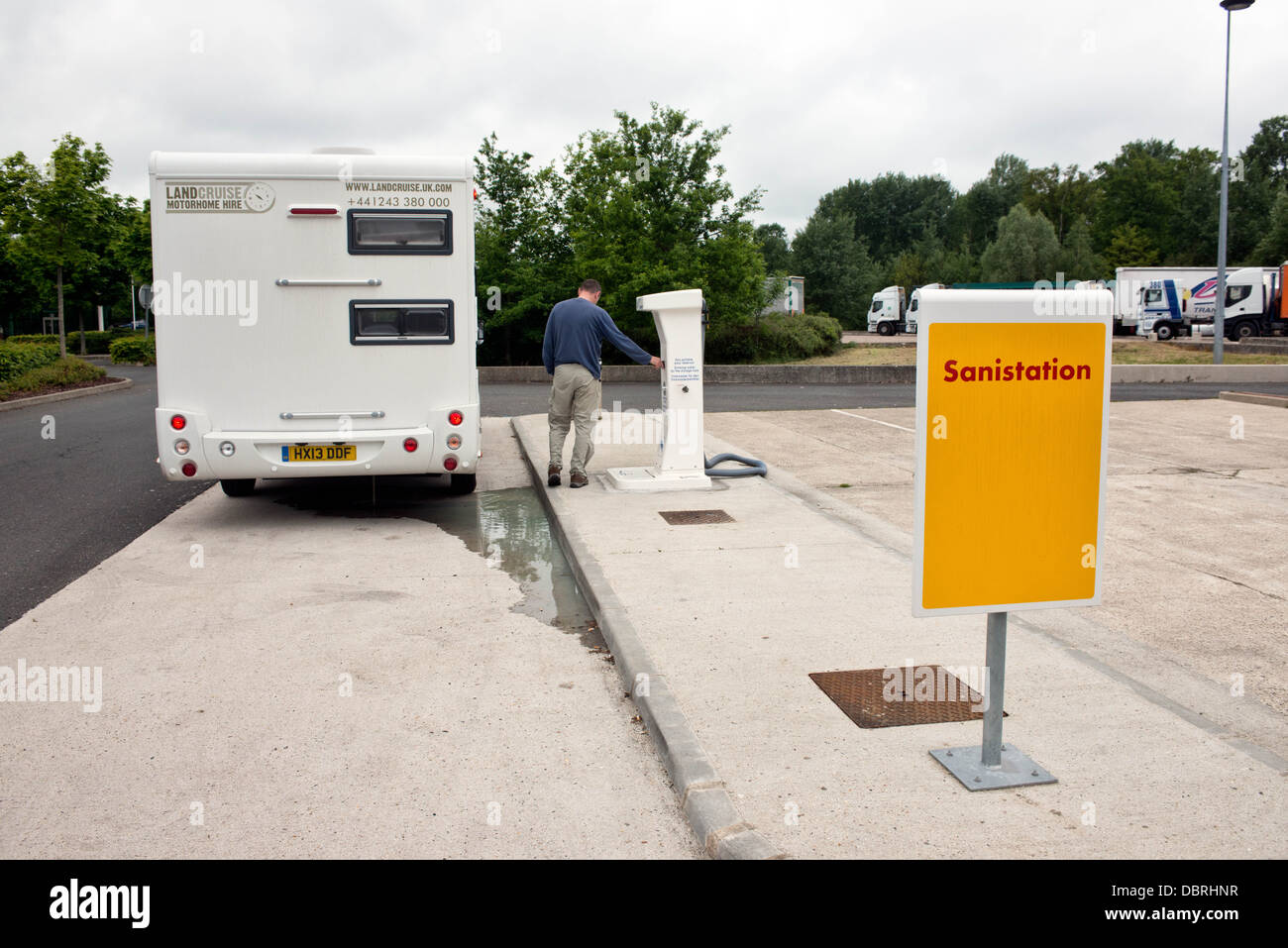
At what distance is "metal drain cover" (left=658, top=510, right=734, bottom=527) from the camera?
8391 mm

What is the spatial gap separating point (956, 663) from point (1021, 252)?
6797 cm

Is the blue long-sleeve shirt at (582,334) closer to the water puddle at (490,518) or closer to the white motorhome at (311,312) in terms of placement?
the white motorhome at (311,312)

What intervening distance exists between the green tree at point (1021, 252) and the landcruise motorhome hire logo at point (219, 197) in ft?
211

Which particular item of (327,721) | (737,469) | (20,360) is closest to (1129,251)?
(20,360)

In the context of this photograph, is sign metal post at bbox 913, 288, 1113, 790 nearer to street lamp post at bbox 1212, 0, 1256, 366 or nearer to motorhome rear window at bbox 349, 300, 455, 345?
motorhome rear window at bbox 349, 300, 455, 345

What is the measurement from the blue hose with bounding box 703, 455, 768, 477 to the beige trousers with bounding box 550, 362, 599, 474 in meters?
1.27

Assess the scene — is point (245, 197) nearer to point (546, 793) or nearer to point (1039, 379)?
point (546, 793)

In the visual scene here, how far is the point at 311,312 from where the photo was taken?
27.2 feet

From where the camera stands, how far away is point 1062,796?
3484mm

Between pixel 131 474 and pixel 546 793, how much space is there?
9.50 meters

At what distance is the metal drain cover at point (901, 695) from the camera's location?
13.8 ft

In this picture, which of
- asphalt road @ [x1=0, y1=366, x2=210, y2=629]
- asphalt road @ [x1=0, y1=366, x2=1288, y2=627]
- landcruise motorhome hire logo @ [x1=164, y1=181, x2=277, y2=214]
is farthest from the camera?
landcruise motorhome hire logo @ [x1=164, y1=181, x2=277, y2=214]

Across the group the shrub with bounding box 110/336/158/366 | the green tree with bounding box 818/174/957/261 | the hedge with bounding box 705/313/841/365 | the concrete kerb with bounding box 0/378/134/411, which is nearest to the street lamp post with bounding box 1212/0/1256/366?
the hedge with bounding box 705/313/841/365

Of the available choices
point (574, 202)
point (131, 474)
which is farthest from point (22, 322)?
point (131, 474)
